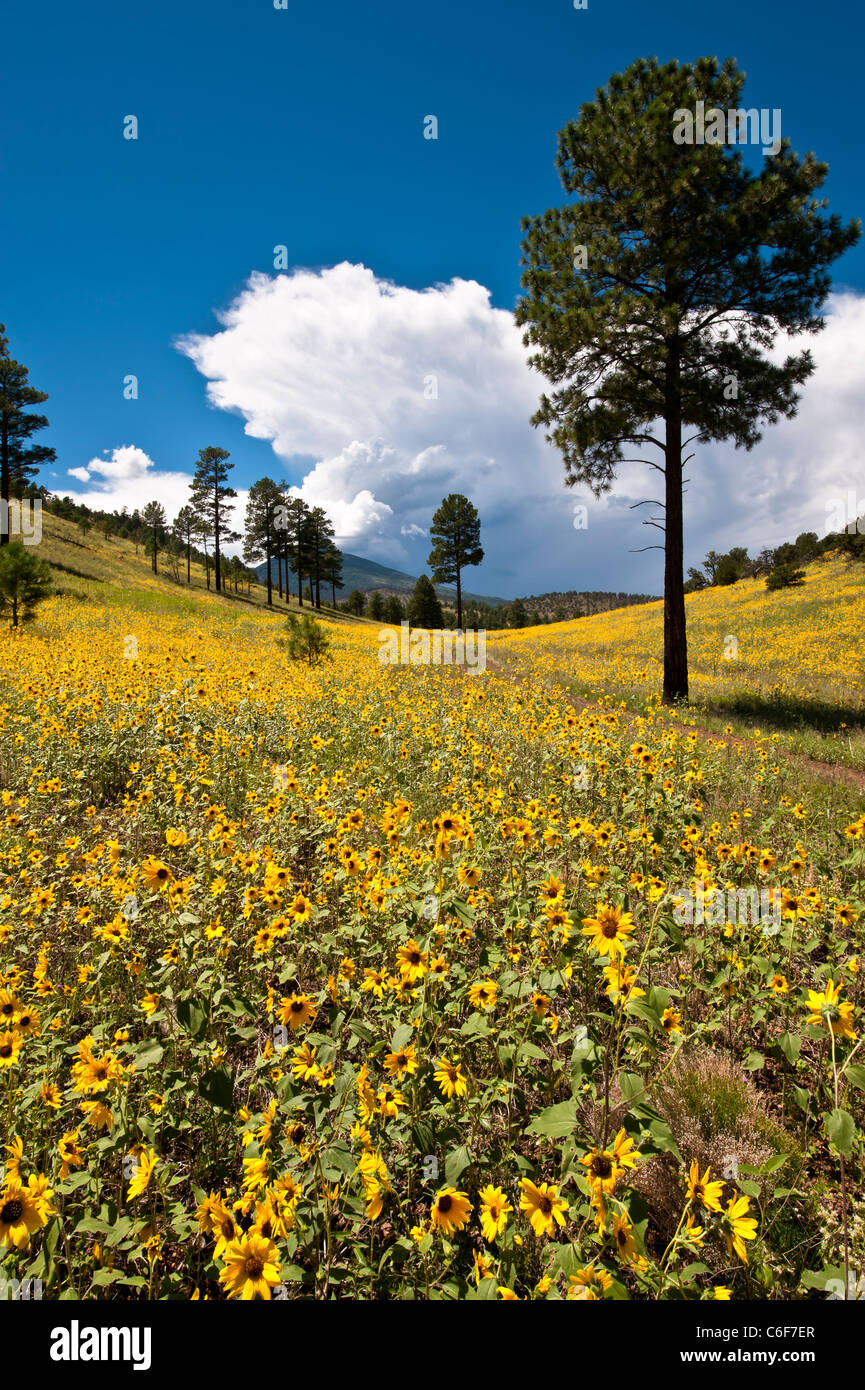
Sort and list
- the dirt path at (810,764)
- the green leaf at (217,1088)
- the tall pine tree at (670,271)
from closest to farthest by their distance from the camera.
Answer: the green leaf at (217,1088), the dirt path at (810,764), the tall pine tree at (670,271)

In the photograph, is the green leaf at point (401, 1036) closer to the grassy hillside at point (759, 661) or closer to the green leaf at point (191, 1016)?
the green leaf at point (191, 1016)

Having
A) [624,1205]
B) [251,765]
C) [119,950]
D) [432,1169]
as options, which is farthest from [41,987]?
[251,765]

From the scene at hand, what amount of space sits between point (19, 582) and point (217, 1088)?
18333 mm

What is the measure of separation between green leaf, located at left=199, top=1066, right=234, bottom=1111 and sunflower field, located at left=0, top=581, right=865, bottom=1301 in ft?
0.04

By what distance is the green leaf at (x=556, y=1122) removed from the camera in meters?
1.49

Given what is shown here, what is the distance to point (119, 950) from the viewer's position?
2.83 metres

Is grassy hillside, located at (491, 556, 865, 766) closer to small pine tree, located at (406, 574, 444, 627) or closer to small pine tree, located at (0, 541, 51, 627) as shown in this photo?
small pine tree, located at (0, 541, 51, 627)

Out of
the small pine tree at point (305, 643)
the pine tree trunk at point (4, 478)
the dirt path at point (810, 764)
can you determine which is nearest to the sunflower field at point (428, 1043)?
the dirt path at point (810, 764)

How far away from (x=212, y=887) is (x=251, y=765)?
2.97 metres

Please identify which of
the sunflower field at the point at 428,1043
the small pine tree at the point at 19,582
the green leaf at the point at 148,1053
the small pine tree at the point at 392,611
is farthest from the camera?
the small pine tree at the point at 392,611

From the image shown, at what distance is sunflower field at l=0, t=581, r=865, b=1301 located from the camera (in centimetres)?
160

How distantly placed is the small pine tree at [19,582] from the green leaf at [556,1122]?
1880 centimetres

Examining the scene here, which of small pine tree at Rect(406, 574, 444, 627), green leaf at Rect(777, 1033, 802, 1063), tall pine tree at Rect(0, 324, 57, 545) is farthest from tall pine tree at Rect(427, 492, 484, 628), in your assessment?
green leaf at Rect(777, 1033, 802, 1063)
